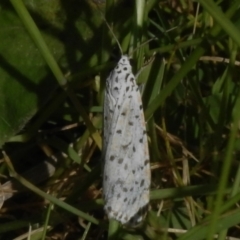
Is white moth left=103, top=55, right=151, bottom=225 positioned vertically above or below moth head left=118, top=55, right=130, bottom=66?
below

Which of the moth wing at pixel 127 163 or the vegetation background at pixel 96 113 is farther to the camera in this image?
the vegetation background at pixel 96 113

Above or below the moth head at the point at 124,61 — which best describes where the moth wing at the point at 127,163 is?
below

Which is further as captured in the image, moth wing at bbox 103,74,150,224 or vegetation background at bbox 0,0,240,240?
vegetation background at bbox 0,0,240,240

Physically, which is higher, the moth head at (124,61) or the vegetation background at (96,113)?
the moth head at (124,61)

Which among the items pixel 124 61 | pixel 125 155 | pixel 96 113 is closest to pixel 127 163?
pixel 125 155

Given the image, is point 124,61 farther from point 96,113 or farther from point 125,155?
point 96,113

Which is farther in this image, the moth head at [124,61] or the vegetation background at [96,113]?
Result: the vegetation background at [96,113]
